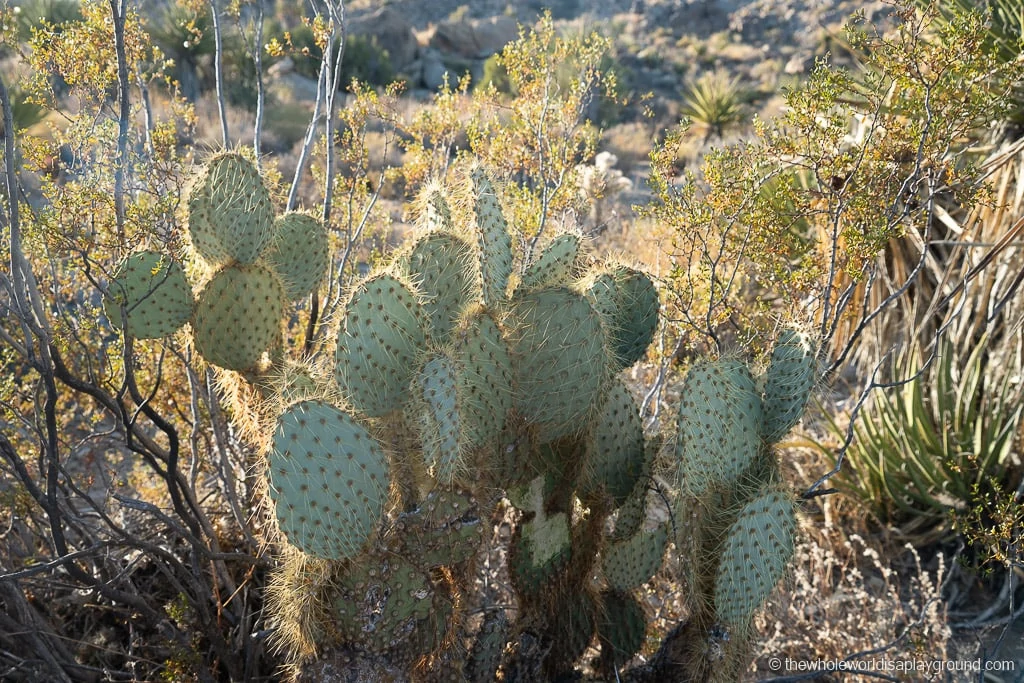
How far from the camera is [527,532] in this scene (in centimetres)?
257

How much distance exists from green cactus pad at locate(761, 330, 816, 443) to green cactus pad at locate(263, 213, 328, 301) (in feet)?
5.55

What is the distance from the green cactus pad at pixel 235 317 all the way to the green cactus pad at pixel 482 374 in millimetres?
847

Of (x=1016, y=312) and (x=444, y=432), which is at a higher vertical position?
(x=444, y=432)

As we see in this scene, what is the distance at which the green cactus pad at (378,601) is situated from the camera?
2088 millimetres

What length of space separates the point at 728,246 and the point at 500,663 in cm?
232

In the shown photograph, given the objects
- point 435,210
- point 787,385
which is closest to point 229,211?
point 435,210

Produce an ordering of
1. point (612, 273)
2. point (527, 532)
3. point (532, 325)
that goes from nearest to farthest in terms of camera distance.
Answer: point (532, 325)
point (527, 532)
point (612, 273)

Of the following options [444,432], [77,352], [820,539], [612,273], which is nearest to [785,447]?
[820,539]

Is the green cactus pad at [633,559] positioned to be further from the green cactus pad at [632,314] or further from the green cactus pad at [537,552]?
the green cactus pad at [632,314]

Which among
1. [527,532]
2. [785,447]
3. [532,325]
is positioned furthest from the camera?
[785,447]

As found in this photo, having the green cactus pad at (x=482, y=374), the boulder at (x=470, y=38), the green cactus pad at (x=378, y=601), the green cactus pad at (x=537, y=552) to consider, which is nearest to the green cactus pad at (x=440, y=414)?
the green cactus pad at (x=482, y=374)

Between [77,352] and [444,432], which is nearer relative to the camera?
[444,432]

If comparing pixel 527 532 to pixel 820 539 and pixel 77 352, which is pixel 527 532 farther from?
pixel 820 539

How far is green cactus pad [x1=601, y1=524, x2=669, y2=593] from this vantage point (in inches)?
108
